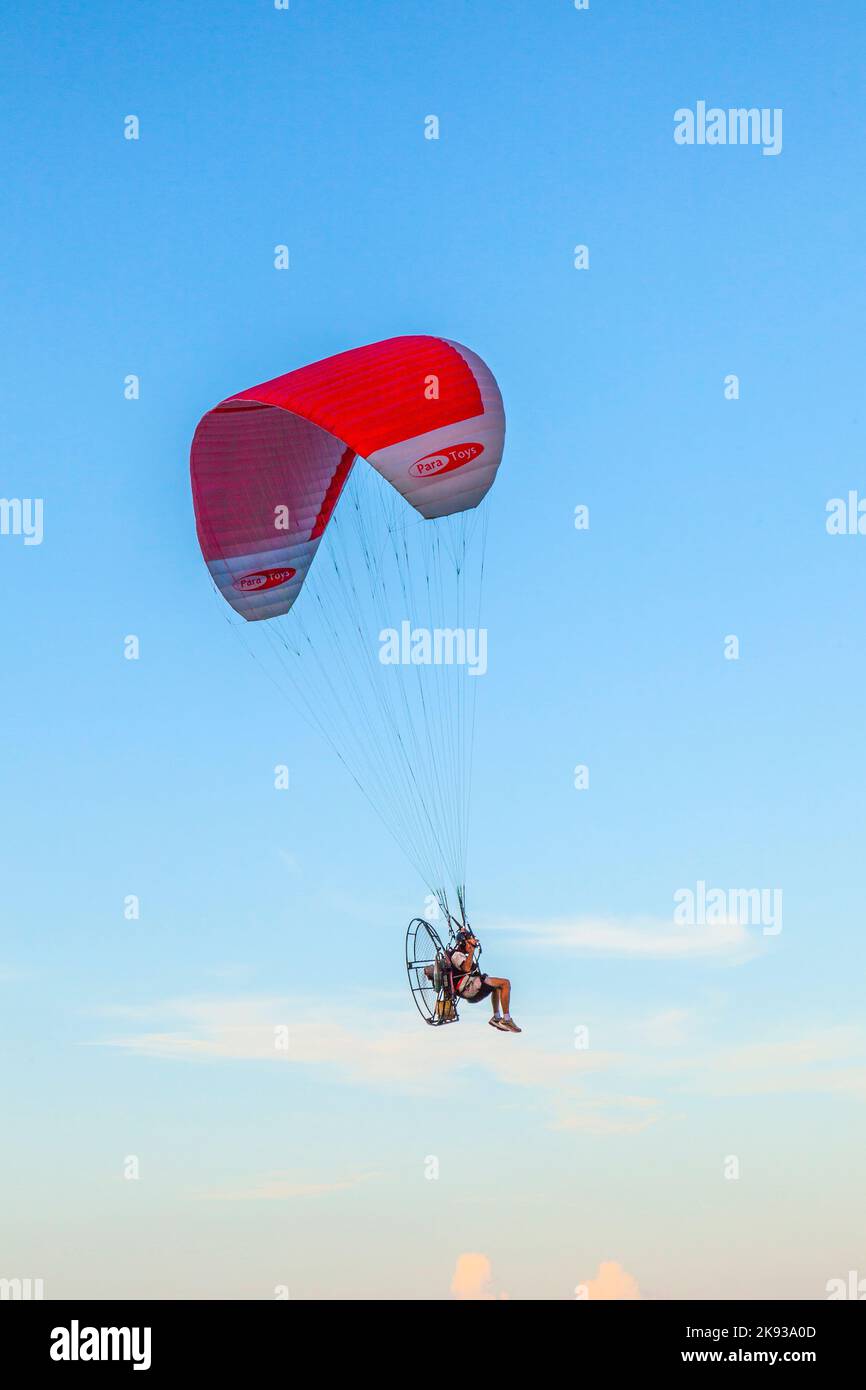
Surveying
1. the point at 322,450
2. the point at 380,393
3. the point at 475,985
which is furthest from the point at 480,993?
the point at 322,450

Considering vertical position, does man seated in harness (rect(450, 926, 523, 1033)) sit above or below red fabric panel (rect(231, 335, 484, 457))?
below

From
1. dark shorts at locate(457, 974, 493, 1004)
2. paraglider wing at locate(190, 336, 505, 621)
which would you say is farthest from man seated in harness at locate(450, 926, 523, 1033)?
paraglider wing at locate(190, 336, 505, 621)

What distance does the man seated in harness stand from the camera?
82.1 ft

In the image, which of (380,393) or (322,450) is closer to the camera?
(380,393)

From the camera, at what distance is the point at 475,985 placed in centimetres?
2502

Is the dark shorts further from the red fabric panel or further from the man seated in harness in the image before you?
the red fabric panel

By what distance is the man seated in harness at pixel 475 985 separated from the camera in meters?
25.0

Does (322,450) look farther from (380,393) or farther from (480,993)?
(480,993)

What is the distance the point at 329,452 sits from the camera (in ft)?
97.6

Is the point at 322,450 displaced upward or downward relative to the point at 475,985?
upward

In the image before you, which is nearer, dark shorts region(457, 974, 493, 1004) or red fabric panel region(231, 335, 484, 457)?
dark shorts region(457, 974, 493, 1004)
